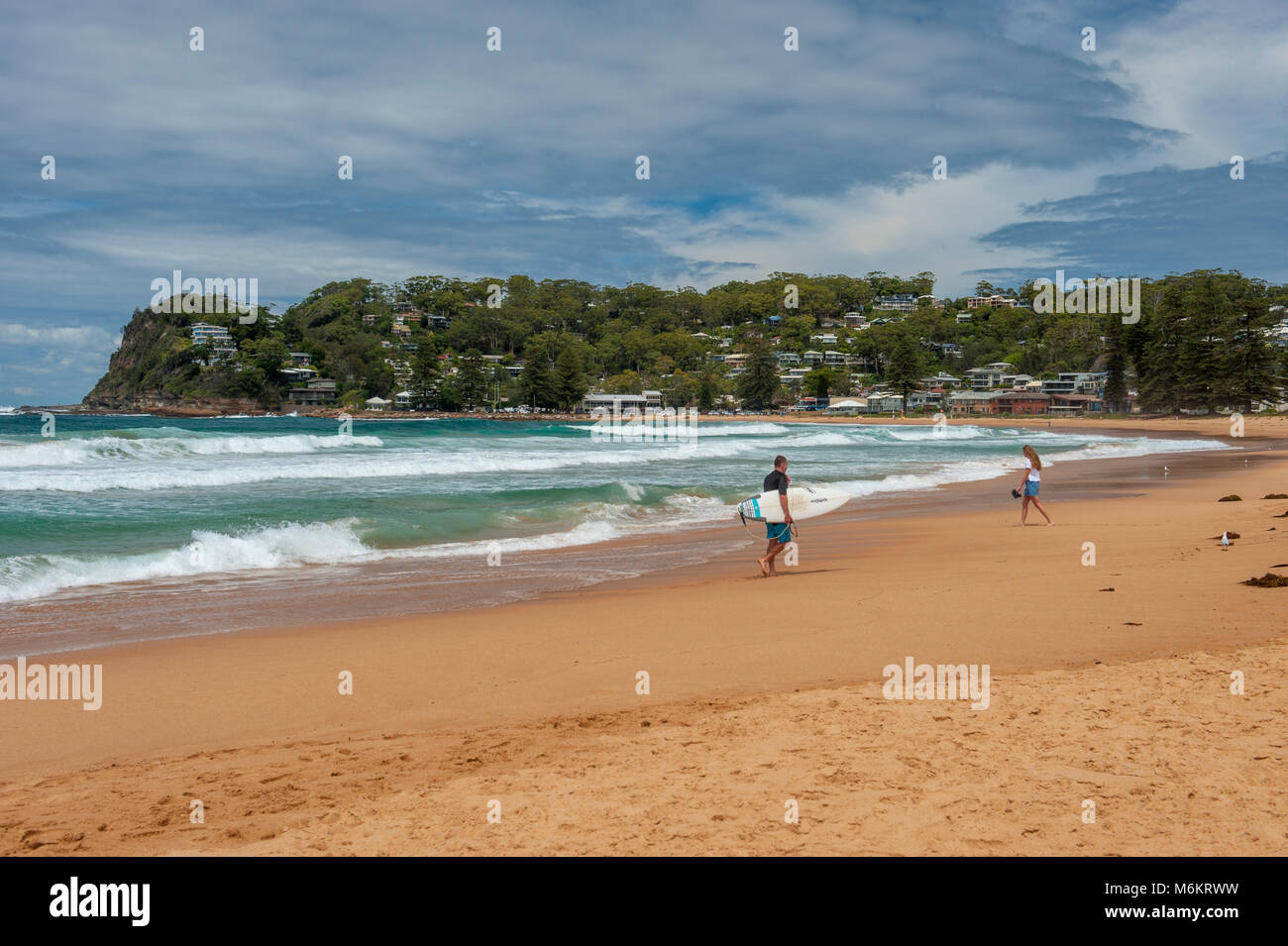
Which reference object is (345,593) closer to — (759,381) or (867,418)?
(867,418)

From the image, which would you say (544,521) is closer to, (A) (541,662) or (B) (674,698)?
(A) (541,662)

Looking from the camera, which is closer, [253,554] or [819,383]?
[253,554]

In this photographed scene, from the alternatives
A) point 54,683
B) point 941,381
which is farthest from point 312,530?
point 941,381

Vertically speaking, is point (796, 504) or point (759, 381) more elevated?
point (759, 381)

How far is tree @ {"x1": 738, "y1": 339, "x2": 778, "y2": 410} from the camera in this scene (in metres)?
132

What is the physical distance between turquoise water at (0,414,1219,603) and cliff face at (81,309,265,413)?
104 m

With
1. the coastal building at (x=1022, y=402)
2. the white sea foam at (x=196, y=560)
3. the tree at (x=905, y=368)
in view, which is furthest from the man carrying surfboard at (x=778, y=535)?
the tree at (x=905, y=368)

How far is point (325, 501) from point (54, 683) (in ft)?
37.3

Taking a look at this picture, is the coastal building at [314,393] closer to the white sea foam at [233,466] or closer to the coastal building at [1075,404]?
the white sea foam at [233,466]

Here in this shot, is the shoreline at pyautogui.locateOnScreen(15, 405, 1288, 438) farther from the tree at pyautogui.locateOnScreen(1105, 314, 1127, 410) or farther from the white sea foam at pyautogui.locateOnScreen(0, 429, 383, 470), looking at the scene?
the white sea foam at pyautogui.locateOnScreen(0, 429, 383, 470)

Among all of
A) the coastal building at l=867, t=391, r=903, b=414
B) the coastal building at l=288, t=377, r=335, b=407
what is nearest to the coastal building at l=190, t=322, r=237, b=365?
the coastal building at l=288, t=377, r=335, b=407

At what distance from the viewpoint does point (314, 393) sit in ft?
467
